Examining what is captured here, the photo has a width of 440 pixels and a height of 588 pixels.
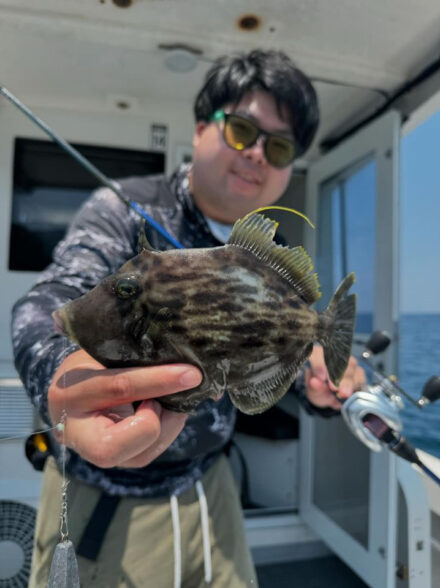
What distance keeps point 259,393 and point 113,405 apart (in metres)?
0.25

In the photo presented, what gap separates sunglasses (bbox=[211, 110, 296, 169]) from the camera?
0.91 m

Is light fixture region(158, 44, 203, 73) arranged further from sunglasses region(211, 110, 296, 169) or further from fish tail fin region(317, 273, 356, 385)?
fish tail fin region(317, 273, 356, 385)

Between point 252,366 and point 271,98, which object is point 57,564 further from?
point 271,98

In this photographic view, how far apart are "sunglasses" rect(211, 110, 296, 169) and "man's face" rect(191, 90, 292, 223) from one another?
0.04ft

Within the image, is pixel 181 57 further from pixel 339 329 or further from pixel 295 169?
pixel 339 329

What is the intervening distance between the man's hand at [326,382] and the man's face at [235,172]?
1.59ft

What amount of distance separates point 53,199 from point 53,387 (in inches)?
124

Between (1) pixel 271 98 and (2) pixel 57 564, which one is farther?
(1) pixel 271 98

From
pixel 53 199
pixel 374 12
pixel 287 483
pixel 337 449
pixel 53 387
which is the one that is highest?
pixel 374 12

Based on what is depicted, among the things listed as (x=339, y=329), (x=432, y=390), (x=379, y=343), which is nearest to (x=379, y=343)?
(x=379, y=343)

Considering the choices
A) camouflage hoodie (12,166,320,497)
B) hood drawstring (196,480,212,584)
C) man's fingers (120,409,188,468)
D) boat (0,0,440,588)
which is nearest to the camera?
man's fingers (120,409,188,468)

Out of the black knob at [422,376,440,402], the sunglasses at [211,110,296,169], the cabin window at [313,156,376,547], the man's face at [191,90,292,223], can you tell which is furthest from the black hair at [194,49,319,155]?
the cabin window at [313,156,376,547]

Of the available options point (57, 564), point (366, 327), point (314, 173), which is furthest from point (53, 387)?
point (314, 173)

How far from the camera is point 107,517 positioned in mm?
1350
